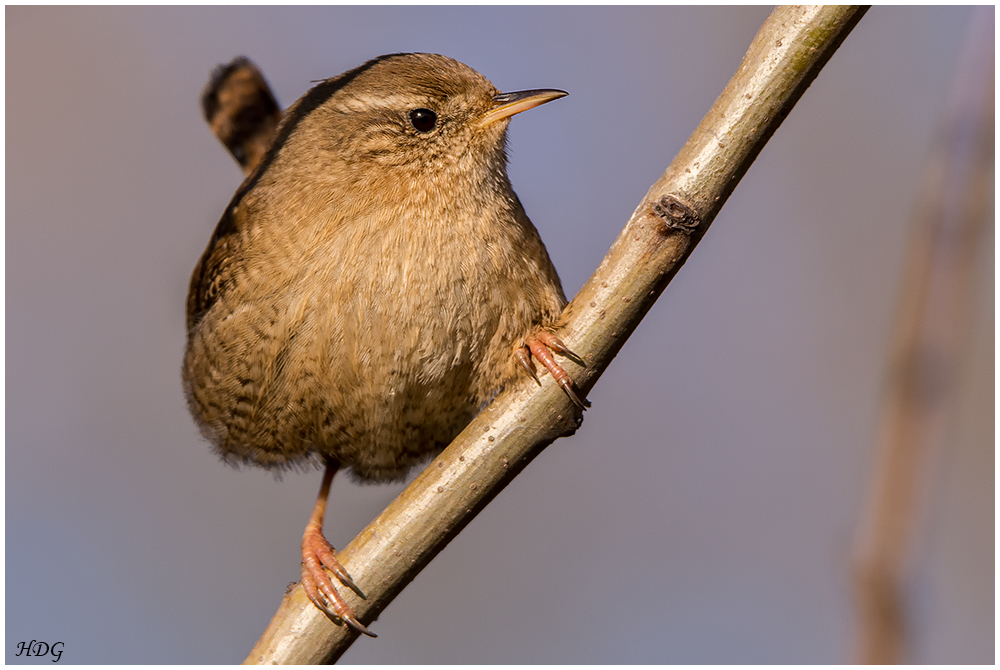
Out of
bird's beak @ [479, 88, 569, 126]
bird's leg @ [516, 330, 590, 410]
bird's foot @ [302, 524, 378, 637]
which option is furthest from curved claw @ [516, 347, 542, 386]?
bird's beak @ [479, 88, 569, 126]

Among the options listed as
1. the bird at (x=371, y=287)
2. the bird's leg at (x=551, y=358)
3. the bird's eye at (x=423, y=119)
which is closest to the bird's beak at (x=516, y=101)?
the bird at (x=371, y=287)

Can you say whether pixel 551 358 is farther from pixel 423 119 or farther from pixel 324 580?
pixel 423 119

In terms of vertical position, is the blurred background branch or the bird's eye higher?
the bird's eye

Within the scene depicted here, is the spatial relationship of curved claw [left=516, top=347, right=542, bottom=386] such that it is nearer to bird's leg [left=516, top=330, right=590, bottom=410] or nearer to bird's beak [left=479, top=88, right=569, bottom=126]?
bird's leg [left=516, top=330, right=590, bottom=410]

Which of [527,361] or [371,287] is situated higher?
[371,287]

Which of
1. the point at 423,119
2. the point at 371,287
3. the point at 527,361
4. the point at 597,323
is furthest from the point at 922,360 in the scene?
the point at 423,119

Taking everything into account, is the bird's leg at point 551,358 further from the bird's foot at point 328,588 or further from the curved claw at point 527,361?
the bird's foot at point 328,588

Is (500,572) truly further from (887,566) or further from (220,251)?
(887,566)
